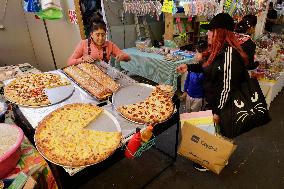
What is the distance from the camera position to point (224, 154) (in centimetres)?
273

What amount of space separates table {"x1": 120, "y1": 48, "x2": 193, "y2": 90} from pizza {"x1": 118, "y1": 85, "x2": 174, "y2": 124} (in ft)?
7.52

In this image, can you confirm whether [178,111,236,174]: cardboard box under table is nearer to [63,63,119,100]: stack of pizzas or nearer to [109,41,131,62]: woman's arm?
[63,63,119,100]: stack of pizzas

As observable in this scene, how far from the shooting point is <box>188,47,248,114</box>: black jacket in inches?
104

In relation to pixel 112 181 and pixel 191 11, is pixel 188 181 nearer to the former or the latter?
pixel 112 181

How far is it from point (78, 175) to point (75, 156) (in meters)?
0.14

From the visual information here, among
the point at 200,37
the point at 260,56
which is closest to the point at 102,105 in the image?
the point at 260,56

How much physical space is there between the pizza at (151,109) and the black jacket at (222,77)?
0.82 meters

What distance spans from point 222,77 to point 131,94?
1.16 m

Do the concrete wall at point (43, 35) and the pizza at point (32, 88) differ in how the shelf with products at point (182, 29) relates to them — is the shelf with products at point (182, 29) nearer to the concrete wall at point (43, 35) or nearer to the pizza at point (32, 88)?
the concrete wall at point (43, 35)

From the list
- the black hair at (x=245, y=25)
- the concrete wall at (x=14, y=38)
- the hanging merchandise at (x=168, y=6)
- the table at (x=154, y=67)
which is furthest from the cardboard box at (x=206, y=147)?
the concrete wall at (x=14, y=38)

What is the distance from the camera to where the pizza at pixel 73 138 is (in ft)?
5.26

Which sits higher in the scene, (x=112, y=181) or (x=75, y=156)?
(x=75, y=156)

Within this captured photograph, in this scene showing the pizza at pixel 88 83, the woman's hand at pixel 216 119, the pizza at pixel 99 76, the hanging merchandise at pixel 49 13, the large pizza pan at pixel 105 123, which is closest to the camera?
the large pizza pan at pixel 105 123

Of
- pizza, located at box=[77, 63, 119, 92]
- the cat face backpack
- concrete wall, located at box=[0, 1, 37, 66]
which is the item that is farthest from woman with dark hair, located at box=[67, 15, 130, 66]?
concrete wall, located at box=[0, 1, 37, 66]
